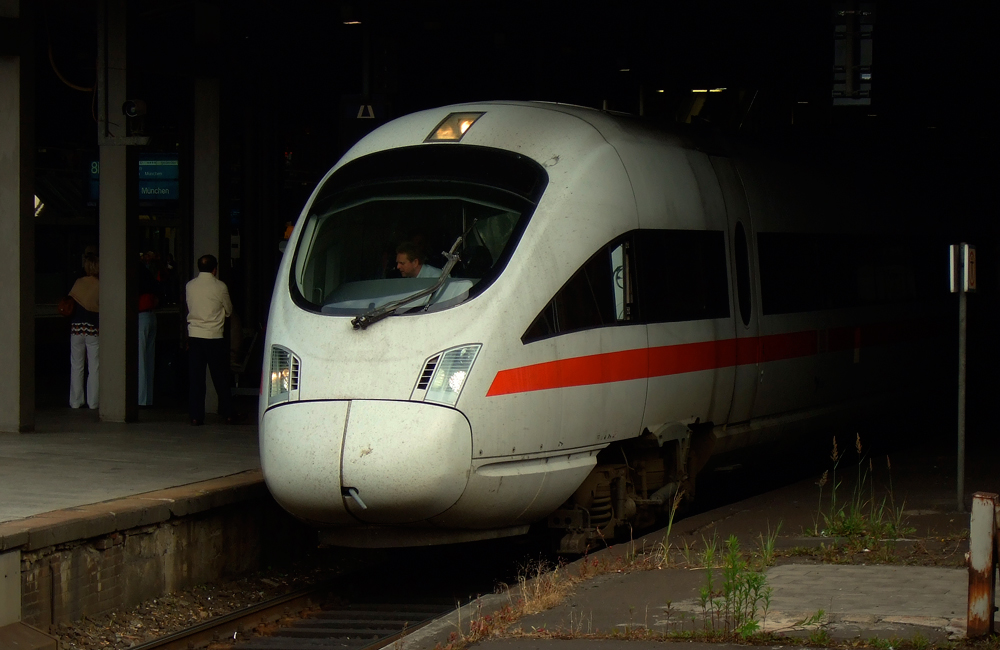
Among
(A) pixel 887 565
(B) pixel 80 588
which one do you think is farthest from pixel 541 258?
(B) pixel 80 588

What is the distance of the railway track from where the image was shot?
7.97 metres

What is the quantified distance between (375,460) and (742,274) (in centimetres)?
435

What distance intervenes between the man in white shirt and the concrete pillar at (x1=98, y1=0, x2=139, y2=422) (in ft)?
2.12

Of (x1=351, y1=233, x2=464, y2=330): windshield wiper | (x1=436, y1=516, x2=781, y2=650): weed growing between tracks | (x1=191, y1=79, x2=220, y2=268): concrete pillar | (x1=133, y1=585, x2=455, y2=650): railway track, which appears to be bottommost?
(x1=133, y1=585, x2=455, y2=650): railway track

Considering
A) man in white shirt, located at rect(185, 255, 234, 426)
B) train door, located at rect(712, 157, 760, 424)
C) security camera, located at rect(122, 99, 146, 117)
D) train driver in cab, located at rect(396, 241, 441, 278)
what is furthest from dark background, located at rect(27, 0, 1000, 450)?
train driver in cab, located at rect(396, 241, 441, 278)

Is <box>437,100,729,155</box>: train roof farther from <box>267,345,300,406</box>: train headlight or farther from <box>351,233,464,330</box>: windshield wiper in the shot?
<box>267,345,300,406</box>: train headlight

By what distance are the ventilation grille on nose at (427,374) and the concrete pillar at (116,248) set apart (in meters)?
6.56

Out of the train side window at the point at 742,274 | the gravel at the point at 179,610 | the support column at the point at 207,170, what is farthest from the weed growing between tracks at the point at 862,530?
the support column at the point at 207,170

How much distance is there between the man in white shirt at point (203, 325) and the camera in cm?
1341

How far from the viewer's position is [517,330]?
26.7ft

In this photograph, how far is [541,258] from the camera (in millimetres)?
8453

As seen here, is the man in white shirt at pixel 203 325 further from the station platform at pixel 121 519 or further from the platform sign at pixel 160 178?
the platform sign at pixel 160 178

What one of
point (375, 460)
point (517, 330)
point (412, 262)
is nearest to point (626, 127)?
point (412, 262)

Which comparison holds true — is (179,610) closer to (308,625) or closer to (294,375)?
(308,625)
